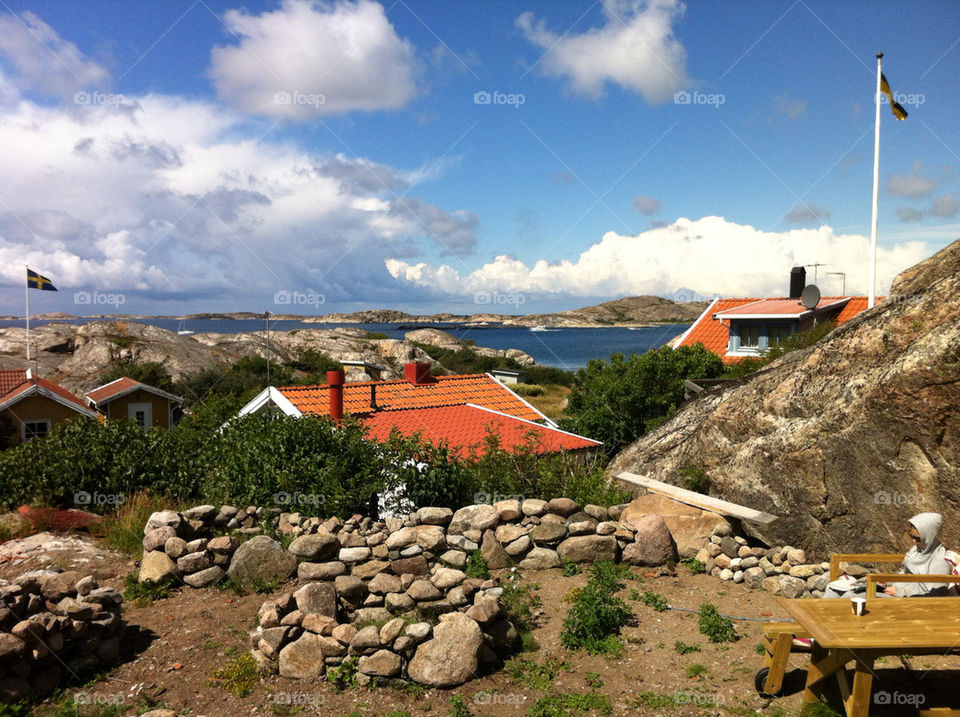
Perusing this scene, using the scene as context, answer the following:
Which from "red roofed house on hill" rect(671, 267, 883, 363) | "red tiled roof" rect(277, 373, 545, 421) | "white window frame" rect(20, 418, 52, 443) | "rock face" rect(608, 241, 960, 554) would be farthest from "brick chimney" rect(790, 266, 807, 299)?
"white window frame" rect(20, 418, 52, 443)

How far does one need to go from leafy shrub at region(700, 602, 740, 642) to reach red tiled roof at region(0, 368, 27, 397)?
28586 mm

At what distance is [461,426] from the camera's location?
20438 mm

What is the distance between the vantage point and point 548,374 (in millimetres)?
75062

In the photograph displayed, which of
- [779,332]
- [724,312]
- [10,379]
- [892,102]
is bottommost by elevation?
[10,379]

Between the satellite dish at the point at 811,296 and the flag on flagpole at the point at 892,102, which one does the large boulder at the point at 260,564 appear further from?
the satellite dish at the point at 811,296

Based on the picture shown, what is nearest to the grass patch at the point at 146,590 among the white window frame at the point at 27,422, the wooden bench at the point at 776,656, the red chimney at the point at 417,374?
the wooden bench at the point at 776,656

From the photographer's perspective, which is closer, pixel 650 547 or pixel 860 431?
pixel 860 431

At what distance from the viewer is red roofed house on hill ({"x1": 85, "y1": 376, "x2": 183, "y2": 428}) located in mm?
31641

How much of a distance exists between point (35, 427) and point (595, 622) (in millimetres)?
27132

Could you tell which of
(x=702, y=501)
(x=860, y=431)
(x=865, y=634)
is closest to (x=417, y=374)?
(x=702, y=501)

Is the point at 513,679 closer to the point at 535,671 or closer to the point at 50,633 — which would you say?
the point at 535,671

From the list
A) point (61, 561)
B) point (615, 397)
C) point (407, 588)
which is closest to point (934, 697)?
point (407, 588)

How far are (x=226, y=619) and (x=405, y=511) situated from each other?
350 cm

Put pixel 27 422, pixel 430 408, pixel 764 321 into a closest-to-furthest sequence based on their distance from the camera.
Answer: pixel 430 408 < pixel 27 422 < pixel 764 321
